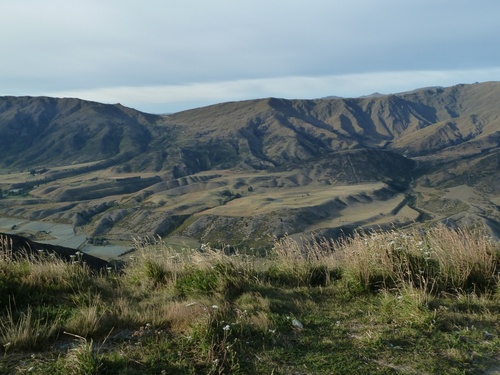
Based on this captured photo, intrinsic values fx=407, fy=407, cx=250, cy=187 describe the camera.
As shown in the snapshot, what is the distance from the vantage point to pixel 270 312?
665cm

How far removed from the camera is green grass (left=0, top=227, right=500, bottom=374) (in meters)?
5.10

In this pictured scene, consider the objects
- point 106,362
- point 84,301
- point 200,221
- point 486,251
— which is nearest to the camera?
point 106,362

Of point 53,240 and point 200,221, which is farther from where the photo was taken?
point 200,221

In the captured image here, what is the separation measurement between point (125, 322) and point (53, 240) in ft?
482

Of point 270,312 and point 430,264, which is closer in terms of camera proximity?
point 270,312

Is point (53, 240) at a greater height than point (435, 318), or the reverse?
point (435, 318)

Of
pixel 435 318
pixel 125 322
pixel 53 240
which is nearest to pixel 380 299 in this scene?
pixel 435 318

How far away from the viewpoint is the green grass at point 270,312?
16.7 feet

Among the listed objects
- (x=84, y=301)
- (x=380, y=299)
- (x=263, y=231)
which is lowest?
(x=263, y=231)

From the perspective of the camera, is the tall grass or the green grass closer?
the green grass

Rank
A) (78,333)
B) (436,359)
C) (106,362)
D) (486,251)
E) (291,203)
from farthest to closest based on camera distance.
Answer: (291,203)
(486,251)
(78,333)
(436,359)
(106,362)

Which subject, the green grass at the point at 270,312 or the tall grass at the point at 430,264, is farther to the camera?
the tall grass at the point at 430,264

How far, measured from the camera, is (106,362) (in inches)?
189

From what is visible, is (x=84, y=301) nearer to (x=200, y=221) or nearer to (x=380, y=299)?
(x=380, y=299)
